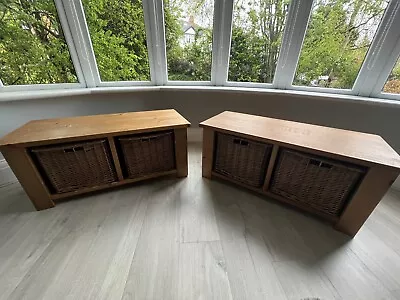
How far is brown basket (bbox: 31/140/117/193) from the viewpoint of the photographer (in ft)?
3.86

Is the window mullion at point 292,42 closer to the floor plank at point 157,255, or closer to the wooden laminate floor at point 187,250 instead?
the wooden laminate floor at point 187,250

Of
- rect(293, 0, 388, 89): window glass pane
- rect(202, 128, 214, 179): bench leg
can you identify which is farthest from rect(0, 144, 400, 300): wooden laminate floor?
rect(293, 0, 388, 89): window glass pane

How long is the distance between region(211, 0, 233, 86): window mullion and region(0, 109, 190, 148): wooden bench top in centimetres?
83

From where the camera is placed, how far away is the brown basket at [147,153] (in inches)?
52.5

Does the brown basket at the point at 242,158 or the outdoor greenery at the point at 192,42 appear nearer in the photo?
the brown basket at the point at 242,158

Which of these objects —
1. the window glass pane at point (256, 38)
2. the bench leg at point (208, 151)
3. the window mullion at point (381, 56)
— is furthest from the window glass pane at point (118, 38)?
the window mullion at point (381, 56)

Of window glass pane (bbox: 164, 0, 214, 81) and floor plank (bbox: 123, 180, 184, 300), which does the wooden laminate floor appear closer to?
floor plank (bbox: 123, 180, 184, 300)

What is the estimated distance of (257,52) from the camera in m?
1.87

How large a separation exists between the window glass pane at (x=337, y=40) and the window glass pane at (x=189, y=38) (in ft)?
3.04

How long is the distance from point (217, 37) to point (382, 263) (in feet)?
6.90

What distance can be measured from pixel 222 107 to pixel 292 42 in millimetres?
Answer: 864

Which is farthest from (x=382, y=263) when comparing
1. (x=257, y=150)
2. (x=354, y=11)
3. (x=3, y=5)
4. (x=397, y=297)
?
(x=3, y=5)

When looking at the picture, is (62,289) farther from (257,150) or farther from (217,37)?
(217,37)

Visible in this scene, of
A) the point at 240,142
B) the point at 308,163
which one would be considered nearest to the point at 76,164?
the point at 240,142
